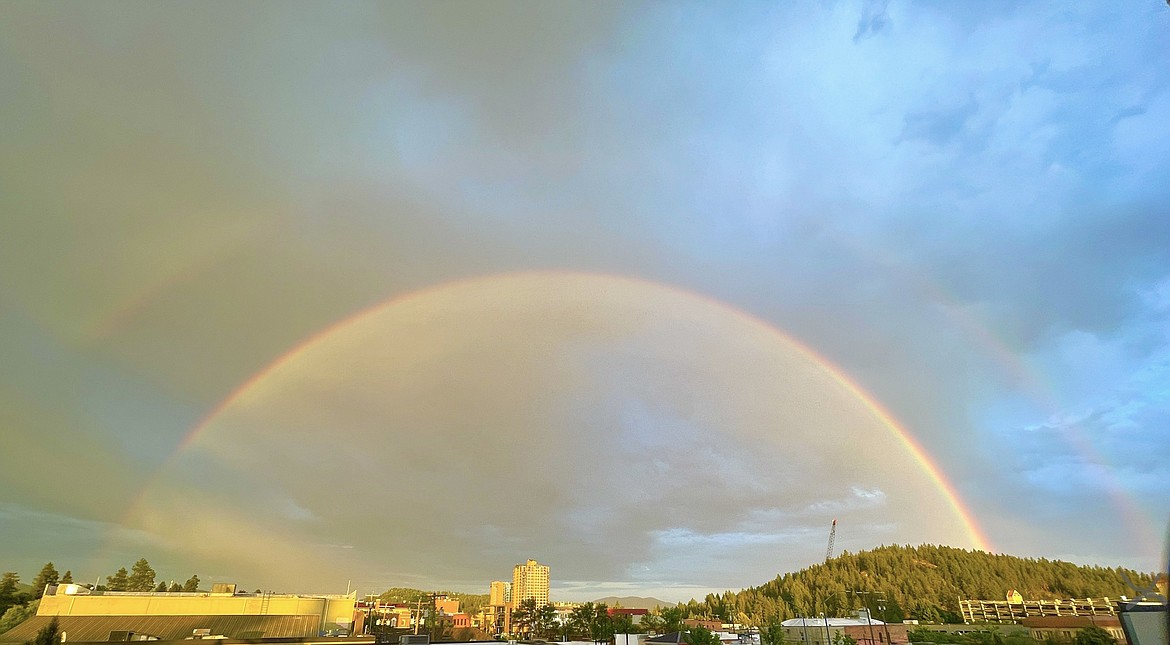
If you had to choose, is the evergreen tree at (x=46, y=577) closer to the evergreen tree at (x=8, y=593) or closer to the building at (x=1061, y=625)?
the evergreen tree at (x=8, y=593)

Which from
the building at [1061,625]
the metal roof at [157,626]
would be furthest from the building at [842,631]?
the metal roof at [157,626]

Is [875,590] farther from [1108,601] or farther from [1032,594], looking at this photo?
[1108,601]

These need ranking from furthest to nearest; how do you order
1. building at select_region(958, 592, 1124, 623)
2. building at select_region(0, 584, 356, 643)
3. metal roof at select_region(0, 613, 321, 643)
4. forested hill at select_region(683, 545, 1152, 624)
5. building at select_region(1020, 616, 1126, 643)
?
forested hill at select_region(683, 545, 1152, 624) → building at select_region(958, 592, 1124, 623) → building at select_region(1020, 616, 1126, 643) → building at select_region(0, 584, 356, 643) → metal roof at select_region(0, 613, 321, 643)

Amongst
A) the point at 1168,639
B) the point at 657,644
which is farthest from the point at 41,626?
the point at 1168,639

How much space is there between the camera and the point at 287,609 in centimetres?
8438

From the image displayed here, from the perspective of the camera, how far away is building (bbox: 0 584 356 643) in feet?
222

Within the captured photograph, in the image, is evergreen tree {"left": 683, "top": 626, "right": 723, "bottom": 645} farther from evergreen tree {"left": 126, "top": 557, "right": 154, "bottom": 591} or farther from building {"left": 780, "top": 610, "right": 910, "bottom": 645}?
evergreen tree {"left": 126, "top": 557, "right": 154, "bottom": 591}

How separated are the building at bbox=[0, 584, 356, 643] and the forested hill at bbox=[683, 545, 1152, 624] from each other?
100040 mm

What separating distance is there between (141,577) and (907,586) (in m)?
167

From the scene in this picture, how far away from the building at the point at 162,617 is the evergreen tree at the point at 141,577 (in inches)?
1966

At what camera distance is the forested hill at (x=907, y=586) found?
436 ft

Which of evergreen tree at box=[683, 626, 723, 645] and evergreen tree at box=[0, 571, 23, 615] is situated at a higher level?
evergreen tree at box=[0, 571, 23, 615]

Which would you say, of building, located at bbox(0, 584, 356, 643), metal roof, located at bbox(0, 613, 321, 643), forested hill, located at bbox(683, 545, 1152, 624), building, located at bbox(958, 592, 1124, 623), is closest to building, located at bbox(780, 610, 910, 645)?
forested hill, located at bbox(683, 545, 1152, 624)

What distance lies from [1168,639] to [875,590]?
6665 inches
